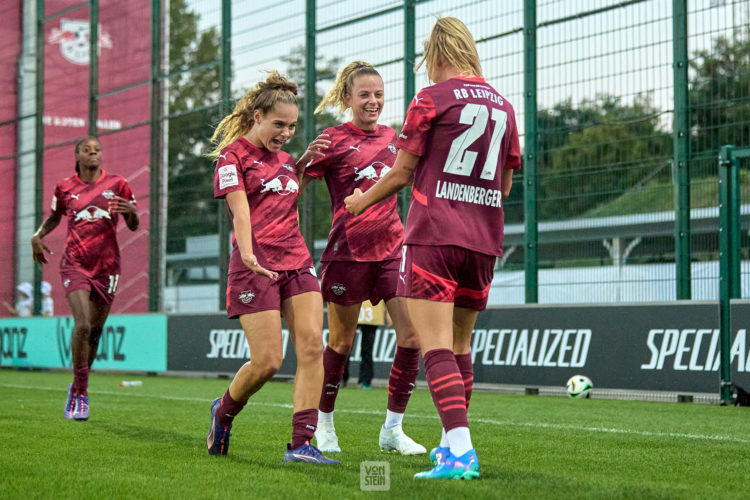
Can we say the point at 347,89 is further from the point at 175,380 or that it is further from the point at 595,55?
the point at 175,380

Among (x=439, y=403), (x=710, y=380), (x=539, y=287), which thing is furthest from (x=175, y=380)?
(x=439, y=403)

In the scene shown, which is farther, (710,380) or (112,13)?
(112,13)

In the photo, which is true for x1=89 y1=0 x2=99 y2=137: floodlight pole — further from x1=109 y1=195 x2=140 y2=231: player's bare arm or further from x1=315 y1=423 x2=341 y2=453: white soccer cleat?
x1=315 y1=423 x2=341 y2=453: white soccer cleat

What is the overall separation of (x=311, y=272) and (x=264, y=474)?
120 cm

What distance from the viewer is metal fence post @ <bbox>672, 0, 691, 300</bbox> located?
10.8 meters

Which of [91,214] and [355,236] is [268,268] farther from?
[91,214]

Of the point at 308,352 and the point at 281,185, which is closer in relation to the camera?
the point at 308,352

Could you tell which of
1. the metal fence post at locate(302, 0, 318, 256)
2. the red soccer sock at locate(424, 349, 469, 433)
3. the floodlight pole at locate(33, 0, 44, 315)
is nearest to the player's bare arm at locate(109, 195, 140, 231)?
the red soccer sock at locate(424, 349, 469, 433)

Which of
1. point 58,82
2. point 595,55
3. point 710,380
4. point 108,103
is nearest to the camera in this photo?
point 710,380

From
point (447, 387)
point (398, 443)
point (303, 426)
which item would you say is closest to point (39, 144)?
point (398, 443)

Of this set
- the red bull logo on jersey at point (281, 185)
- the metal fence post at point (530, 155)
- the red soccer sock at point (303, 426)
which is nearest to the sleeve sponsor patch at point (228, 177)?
the red bull logo on jersey at point (281, 185)

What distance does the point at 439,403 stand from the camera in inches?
167

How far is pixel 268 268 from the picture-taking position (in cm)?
519

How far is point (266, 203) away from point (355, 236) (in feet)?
2.28
